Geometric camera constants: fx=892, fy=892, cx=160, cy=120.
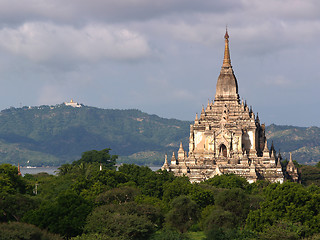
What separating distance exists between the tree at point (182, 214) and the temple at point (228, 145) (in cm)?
3531

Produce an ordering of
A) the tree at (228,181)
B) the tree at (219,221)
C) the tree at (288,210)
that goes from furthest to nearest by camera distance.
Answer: the tree at (228,181), the tree at (219,221), the tree at (288,210)

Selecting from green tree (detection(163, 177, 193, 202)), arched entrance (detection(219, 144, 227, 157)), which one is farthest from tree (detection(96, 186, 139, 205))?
arched entrance (detection(219, 144, 227, 157))

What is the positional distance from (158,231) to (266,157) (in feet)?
152

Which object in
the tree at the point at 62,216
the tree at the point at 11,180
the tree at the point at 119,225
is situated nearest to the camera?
the tree at the point at 119,225

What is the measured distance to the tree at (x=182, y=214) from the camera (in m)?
87.3

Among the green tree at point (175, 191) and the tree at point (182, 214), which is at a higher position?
the green tree at point (175, 191)

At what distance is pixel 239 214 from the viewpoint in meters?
90.8

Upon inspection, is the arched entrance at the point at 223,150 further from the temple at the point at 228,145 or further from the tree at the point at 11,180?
the tree at the point at 11,180

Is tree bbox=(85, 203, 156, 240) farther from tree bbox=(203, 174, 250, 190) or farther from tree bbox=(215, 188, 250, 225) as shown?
tree bbox=(203, 174, 250, 190)

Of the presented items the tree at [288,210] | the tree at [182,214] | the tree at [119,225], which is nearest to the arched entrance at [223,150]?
the tree at [182,214]

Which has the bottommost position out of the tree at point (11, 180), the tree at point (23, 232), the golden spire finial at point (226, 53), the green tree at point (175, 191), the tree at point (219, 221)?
the tree at point (23, 232)

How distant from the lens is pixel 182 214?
87875mm

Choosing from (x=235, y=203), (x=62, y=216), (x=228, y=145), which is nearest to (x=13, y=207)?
(x=62, y=216)

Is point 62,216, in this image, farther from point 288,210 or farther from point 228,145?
point 228,145
